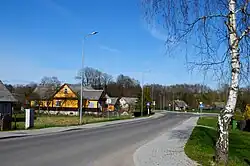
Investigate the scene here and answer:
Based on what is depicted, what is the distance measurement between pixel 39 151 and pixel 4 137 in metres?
6.58

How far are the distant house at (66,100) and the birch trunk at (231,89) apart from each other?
237ft

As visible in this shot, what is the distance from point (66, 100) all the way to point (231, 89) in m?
76.2

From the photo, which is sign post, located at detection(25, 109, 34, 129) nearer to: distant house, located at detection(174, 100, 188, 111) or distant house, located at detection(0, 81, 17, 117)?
distant house, located at detection(0, 81, 17, 117)

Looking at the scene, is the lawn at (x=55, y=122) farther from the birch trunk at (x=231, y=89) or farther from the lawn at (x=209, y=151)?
the birch trunk at (x=231, y=89)

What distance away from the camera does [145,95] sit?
265ft

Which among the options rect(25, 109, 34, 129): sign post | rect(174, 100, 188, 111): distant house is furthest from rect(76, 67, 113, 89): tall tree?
rect(25, 109, 34, 129): sign post

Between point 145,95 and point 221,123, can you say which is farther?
point 145,95

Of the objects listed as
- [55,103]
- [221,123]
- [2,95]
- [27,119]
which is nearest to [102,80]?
[55,103]

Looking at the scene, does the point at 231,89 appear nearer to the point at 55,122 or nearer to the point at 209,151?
the point at 209,151

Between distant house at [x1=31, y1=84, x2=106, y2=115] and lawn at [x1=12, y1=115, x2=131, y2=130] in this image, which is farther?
distant house at [x1=31, y1=84, x2=106, y2=115]

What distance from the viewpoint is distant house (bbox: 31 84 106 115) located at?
268ft

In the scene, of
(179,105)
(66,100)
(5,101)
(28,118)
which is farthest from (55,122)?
(179,105)

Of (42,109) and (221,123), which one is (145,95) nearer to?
(42,109)

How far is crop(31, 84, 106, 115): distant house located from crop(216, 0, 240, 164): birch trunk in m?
72.3
